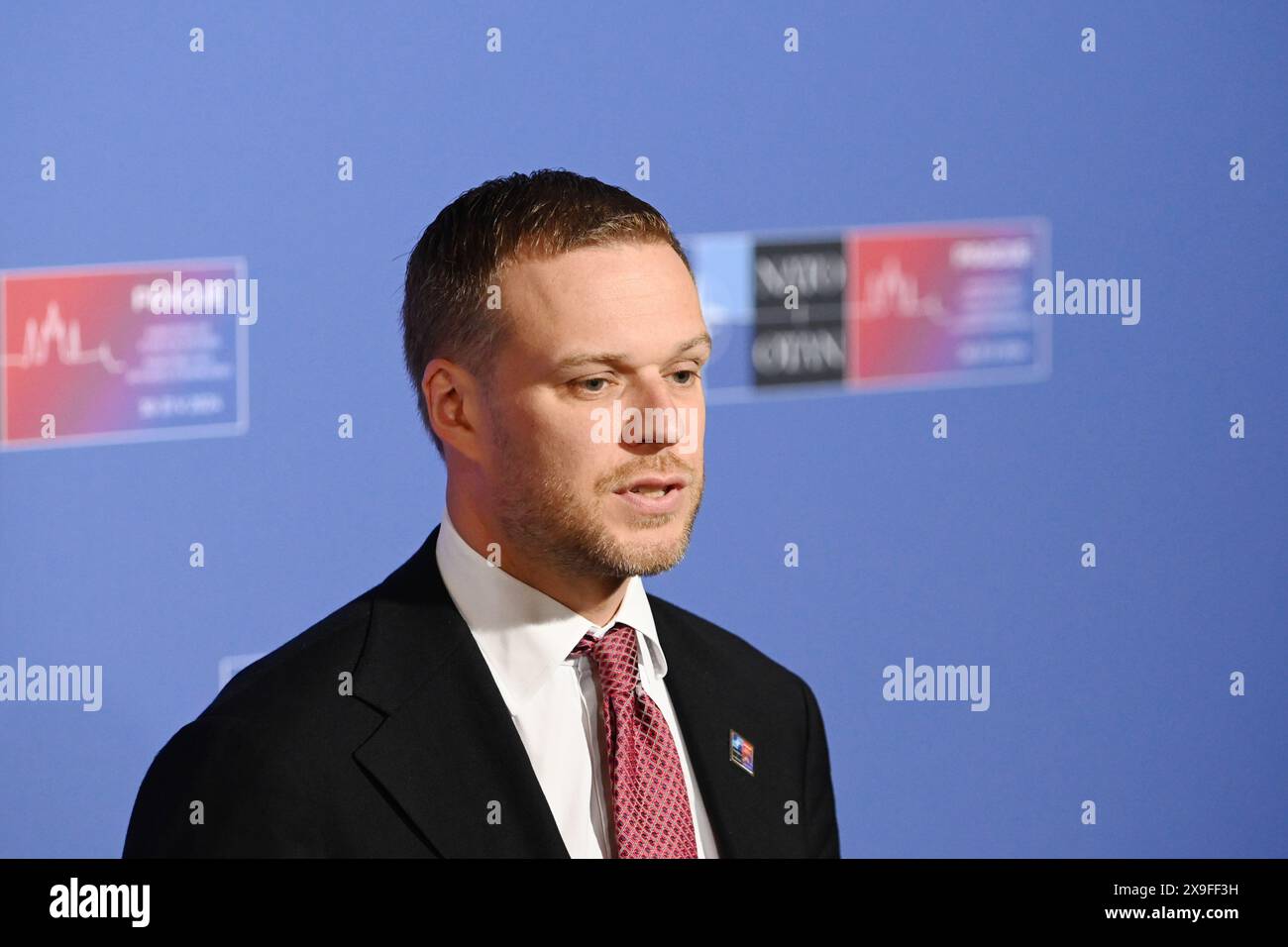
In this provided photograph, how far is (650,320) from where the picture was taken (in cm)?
208

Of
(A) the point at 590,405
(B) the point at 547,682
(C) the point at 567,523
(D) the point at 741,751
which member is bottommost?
(D) the point at 741,751

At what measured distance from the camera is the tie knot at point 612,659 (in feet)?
6.91

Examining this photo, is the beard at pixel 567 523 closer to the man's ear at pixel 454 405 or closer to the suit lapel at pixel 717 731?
the man's ear at pixel 454 405

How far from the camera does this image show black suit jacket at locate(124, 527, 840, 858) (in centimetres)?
192

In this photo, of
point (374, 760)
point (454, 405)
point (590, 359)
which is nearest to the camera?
point (374, 760)

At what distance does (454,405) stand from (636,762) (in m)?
0.60

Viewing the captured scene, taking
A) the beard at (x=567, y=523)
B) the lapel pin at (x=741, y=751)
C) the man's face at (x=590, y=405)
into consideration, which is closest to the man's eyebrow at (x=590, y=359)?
the man's face at (x=590, y=405)

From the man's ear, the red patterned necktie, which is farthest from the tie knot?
the man's ear

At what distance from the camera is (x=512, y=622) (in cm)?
208

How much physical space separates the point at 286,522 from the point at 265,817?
98cm

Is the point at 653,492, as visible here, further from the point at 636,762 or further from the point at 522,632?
the point at 636,762

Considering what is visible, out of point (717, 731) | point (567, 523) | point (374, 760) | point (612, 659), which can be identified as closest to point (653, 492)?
point (567, 523)

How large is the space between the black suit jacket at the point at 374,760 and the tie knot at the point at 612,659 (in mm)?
138
